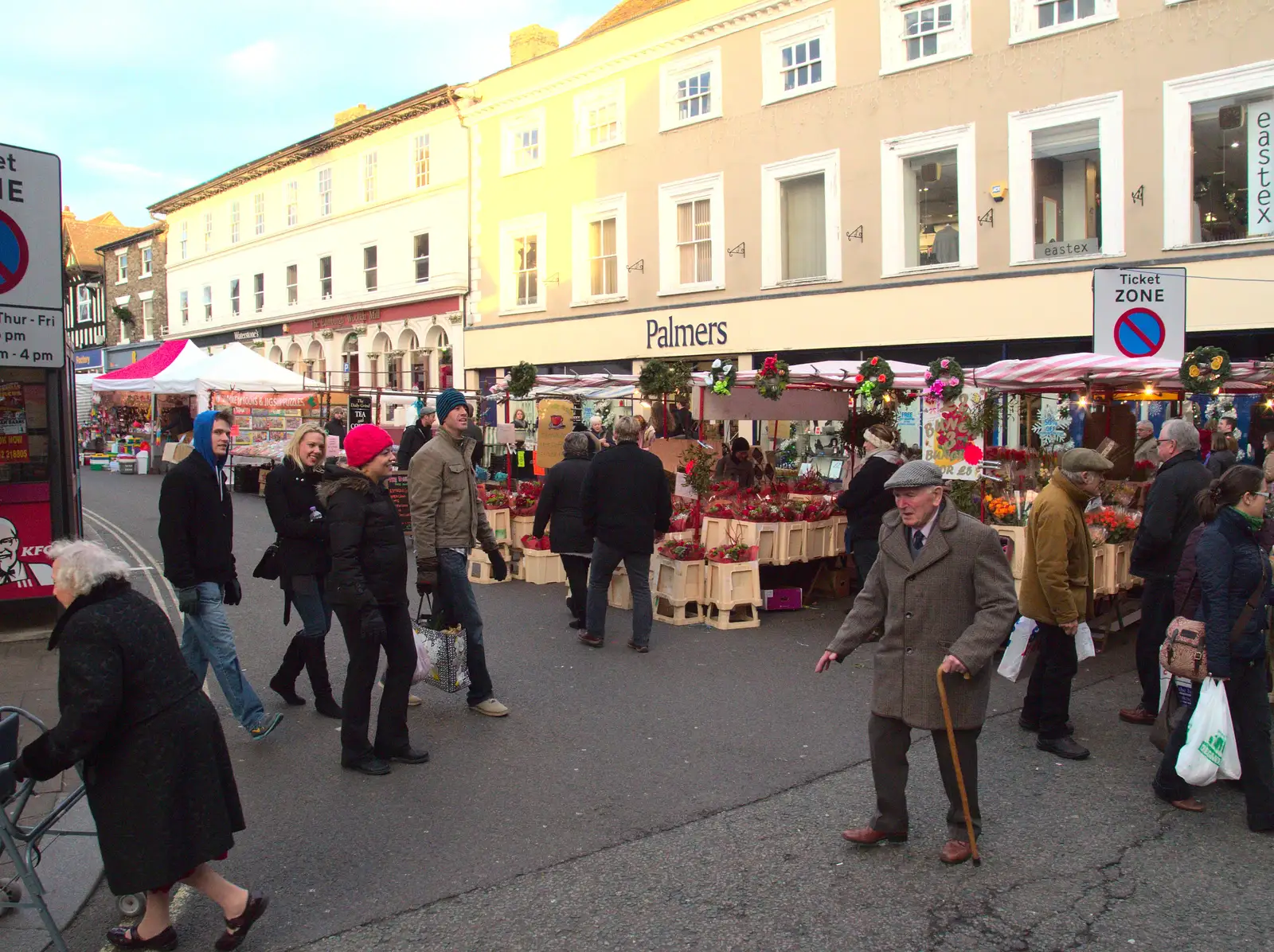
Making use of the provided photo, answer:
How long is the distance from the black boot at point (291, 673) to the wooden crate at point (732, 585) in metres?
3.85

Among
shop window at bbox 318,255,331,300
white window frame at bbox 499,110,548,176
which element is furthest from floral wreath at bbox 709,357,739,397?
shop window at bbox 318,255,331,300

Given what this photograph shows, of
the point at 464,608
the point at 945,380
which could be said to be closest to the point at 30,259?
the point at 464,608

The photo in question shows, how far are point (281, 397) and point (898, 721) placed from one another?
2021 centimetres

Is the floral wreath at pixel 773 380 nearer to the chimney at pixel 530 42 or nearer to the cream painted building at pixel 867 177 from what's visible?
the cream painted building at pixel 867 177

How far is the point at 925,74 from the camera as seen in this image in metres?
18.5

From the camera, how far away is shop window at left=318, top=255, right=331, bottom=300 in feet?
108

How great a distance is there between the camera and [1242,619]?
468 centimetres

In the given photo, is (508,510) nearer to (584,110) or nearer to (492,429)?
(492,429)

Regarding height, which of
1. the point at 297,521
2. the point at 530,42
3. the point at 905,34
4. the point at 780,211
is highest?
the point at 530,42

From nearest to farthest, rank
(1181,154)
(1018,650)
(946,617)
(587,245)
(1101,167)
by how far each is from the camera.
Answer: (946,617)
(1018,650)
(1181,154)
(1101,167)
(587,245)

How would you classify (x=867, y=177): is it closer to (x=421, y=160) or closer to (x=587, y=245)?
(x=587, y=245)

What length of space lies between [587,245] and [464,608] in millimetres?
19742

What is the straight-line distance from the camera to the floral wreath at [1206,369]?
902 cm

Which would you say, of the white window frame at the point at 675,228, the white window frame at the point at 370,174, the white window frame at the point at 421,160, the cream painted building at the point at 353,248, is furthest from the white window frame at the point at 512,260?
the white window frame at the point at 370,174
